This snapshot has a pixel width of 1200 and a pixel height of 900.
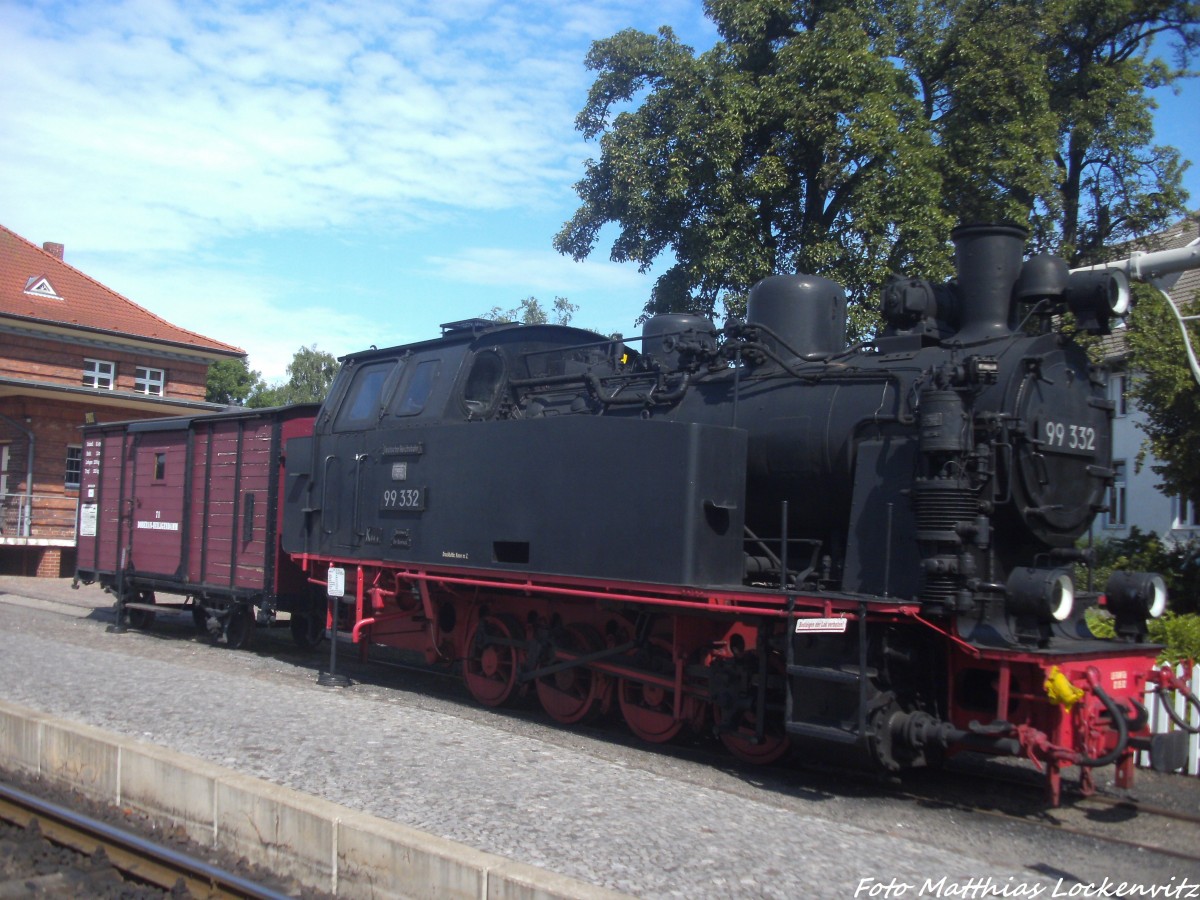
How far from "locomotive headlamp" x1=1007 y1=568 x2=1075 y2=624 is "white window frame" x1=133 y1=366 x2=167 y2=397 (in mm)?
25093

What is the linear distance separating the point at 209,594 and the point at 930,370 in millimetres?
9931

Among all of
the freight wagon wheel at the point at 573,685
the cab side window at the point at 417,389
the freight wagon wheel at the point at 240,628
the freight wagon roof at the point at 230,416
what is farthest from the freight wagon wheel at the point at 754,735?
the freight wagon wheel at the point at 240,628

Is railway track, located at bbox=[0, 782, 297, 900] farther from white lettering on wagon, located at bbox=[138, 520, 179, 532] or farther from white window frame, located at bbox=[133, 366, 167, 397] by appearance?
white window frame, located at bbox=[133, 366, 167, 397]

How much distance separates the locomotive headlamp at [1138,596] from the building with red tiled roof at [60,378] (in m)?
20.4

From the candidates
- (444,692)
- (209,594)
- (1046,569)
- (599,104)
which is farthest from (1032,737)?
(599,104)

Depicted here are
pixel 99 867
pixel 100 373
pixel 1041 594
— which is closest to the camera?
pixel 99 867

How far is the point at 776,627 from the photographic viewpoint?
7.05 meters

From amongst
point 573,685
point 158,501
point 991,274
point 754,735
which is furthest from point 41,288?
point 991,274

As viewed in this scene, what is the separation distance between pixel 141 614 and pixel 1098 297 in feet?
44.5

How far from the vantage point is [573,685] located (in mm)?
8789

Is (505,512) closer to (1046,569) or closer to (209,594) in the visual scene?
(1046,569)

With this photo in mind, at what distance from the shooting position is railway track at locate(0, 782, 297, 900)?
5.18 meters

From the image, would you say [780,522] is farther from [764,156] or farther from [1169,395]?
[764,156]

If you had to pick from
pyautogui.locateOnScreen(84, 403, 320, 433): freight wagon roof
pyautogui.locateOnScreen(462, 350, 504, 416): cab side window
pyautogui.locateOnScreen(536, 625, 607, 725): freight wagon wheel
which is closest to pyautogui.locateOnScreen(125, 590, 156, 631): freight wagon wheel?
pyautogui.locateOnScreen(84, 403, 320, 433): freight wagon roof
